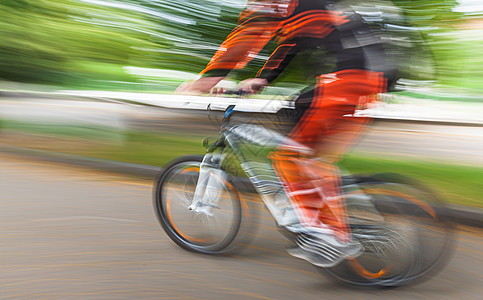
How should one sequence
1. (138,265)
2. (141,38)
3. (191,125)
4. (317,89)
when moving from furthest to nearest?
(141,38), (191,125), (138,265), (317,89)

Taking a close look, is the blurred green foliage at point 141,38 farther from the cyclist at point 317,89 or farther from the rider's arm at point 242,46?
the rider's arm at point 242,46

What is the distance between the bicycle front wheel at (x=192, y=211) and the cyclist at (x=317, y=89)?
1.66ft

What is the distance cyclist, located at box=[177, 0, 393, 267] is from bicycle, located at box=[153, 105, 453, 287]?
Answer: 9cm

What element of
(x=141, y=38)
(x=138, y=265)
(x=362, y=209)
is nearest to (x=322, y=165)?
(x=362, y=209)

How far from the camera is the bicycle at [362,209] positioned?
2.82 metres

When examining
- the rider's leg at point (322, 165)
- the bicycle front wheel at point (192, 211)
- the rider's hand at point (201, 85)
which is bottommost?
the bicycle front wheel at point (192, 211)

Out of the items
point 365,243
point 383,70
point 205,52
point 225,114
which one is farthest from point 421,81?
point 205,52

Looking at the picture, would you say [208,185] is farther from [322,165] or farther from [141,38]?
[141,38]

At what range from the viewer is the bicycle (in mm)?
2818

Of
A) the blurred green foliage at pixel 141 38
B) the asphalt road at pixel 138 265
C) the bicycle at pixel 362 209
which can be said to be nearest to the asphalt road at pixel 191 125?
the blurred green foliage at pixel 141 38

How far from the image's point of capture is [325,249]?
9.25ft

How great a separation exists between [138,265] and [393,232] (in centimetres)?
166

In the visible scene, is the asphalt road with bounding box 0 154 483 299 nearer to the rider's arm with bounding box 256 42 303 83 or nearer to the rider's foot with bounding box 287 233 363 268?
the rider's foot with bounding box 287 233 363 268

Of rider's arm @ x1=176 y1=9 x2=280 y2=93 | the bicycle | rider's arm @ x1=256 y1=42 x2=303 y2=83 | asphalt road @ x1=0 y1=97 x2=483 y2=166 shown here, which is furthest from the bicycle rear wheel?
asphalt road @ x1=0 y1=97 x2=483 y2=166
